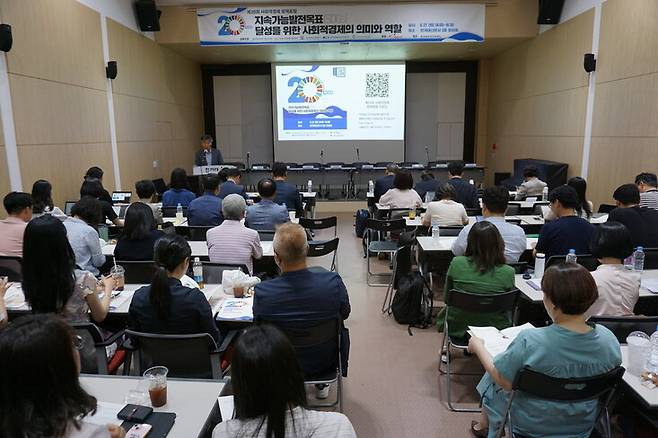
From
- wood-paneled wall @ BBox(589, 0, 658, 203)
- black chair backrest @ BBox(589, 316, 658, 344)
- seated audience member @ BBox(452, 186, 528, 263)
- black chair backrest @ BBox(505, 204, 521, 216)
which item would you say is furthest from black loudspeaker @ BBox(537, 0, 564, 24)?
black chair backrest @ BBox(589, 316, 658, 344)

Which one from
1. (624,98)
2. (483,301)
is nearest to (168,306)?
(483,301)

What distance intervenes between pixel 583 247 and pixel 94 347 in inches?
134

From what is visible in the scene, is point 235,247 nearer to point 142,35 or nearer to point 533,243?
point 533,243

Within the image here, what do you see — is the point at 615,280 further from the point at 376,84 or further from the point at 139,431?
the point at 376,84

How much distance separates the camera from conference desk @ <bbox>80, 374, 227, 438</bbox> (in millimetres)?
1654

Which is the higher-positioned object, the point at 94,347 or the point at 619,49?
the point at 619,49

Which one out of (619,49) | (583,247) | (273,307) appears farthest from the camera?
(619,49)

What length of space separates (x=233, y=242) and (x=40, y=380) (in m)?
2.51

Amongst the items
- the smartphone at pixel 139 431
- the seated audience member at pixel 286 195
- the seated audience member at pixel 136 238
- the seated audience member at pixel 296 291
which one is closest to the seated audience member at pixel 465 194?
the seated audience member at pixel 286 195

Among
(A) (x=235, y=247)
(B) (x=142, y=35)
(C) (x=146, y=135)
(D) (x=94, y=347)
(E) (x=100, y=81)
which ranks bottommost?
(D) (x=94, y=347)

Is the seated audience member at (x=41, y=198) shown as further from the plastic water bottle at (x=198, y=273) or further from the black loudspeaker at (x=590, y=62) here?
the black loudspeaker at (x=590, y=62)

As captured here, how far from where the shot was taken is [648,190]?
16.2ft

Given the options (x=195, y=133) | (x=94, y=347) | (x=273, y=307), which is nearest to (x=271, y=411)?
(x=273, y=307)

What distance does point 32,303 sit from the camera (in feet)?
7.72
